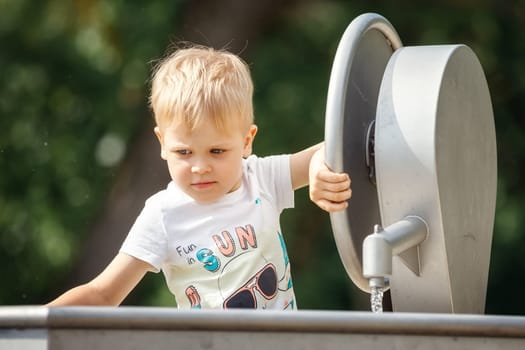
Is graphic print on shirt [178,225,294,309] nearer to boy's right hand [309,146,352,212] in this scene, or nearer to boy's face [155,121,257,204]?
boy's face [155,121,257,204]

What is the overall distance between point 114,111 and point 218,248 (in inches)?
209

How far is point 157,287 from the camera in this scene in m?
7.38

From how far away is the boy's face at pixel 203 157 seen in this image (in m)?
2.46

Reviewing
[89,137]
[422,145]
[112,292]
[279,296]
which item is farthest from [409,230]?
[89,137]

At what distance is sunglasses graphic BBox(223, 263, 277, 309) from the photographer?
2439 millimetres

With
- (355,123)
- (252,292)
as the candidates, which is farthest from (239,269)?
(355,123)

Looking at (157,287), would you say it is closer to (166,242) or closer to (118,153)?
(118,153)

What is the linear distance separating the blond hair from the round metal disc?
303mm

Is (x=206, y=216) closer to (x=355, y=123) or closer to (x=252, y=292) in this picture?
(x=252, y=292)

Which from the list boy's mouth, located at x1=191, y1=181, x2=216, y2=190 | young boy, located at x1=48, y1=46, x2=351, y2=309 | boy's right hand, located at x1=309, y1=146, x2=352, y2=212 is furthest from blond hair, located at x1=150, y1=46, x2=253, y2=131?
boy's right hand, located at x1=309, y1=146, x2=352, y2=212

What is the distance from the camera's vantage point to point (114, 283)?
245 cm

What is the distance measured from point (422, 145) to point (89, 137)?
18.6 feet

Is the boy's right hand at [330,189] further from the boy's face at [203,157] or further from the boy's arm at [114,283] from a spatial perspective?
the boy's arm at [114,283]

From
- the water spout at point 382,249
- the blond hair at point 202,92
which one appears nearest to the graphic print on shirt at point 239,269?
the blond hair at point 202,92
